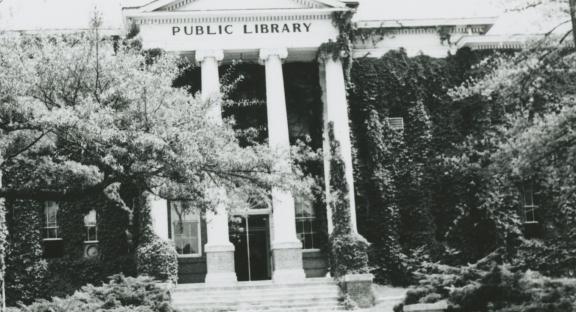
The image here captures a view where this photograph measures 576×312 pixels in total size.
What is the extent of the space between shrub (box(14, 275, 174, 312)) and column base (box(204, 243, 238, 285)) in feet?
26.2

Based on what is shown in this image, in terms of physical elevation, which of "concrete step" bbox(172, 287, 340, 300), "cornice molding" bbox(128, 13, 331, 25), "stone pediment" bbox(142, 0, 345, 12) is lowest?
"concrete step" bbox(172, 287, 340, 300)

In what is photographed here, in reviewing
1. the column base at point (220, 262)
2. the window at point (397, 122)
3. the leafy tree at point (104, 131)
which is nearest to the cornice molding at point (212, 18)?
the window at point (397, 122)

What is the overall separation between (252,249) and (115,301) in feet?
44.0

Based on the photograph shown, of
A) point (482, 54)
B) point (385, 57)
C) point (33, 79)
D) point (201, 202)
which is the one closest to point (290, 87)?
point (385, 57)

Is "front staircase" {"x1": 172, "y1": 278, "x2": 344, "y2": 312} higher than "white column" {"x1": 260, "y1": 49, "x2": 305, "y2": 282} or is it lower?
lower

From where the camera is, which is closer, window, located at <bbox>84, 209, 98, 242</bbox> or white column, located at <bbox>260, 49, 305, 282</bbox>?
white column, located at <bbox>260, 49, 305, 282</bbox>

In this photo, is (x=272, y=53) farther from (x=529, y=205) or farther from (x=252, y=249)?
(x=529, y=205)

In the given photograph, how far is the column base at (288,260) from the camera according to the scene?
27266mm

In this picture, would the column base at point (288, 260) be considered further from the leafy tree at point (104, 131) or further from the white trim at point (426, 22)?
the leafy tree at point (104, 131)

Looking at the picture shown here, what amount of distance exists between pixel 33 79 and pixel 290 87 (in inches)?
689

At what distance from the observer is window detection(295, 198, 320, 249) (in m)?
30.6

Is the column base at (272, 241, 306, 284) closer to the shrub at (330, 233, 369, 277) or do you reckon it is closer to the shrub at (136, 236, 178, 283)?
the shrub at (330, 233, 369, 277)

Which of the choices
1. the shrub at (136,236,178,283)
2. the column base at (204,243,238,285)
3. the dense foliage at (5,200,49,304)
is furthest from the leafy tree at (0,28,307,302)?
the dense foliage at (5,200,49,304)

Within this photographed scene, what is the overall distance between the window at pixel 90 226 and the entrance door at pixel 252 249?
5.44 metres
